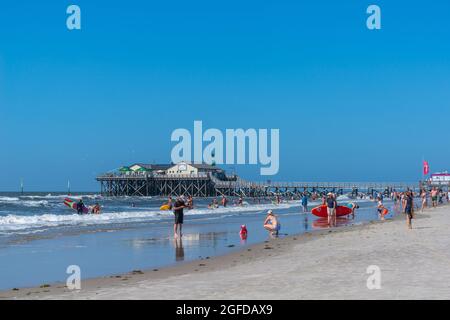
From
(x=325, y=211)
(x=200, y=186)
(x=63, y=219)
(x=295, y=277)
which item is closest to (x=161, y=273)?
(x=295, y=277)

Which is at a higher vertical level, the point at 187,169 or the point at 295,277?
the point at 187,169

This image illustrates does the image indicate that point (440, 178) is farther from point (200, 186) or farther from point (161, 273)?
point (161, 273)

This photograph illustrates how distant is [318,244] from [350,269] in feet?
19.0

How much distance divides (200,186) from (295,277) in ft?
289

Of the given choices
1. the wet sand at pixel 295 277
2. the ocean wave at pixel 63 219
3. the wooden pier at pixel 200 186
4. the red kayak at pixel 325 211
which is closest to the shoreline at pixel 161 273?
the wet sand at pixel 295 277

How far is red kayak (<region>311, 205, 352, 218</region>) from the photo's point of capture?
106 ft

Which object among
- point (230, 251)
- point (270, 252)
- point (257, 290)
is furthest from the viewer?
point (230, 251)

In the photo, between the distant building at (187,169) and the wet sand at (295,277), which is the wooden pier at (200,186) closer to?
the distant building at (187,169)

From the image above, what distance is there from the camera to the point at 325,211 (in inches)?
1272

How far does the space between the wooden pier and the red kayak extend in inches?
2502
